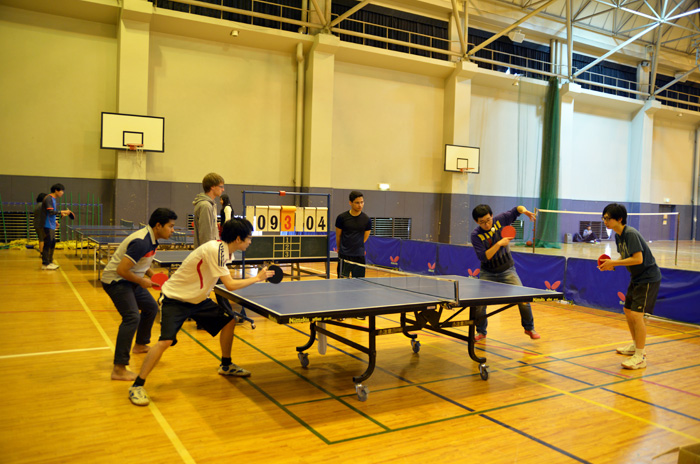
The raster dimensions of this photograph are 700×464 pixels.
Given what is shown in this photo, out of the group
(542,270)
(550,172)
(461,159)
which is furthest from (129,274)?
(550,172)

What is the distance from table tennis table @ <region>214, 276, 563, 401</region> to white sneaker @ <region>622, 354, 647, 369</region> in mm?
1203

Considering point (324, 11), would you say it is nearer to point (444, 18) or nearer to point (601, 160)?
point (444, 18)

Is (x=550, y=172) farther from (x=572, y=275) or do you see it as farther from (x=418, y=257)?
(x=572, y=275)

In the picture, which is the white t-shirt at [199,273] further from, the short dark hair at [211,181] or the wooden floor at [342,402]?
the short dark hair at [211,181]

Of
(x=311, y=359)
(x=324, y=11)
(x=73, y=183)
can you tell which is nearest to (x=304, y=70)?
(x=324, y=11)

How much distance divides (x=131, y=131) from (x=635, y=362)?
12.9 m

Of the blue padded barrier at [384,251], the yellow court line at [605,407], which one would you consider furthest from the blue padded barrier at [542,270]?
the yellow court line at [605,407]

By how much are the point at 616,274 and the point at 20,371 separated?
Result: 27.3 feet

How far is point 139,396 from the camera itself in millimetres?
4043

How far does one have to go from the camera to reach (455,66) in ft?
62.0

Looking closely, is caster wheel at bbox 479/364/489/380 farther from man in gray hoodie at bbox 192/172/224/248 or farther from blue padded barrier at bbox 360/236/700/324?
blue padded barrier at bbox 360/236/700/324

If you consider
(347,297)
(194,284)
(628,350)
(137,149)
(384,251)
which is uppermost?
(137,149)

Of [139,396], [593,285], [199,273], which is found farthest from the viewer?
[593,285]

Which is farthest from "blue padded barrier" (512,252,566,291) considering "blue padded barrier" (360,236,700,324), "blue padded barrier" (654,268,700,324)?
"blue padded barrier" (654,268,700,324)
